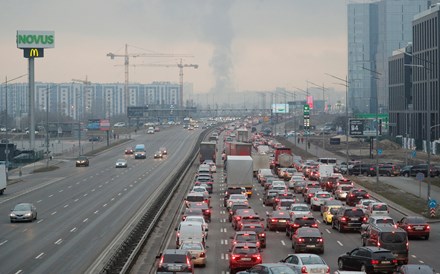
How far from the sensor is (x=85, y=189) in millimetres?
73438

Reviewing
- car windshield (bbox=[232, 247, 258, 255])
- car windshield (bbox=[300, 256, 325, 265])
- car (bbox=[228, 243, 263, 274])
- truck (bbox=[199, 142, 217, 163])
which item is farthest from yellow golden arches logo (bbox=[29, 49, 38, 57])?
car windshield (bbox=[300, 256, 325, 265])

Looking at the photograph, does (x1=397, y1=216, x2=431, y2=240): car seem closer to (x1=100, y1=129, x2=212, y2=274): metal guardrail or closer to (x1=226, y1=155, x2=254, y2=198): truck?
(x1=100, y1=129, x2=212, y2=274): metal guardrail

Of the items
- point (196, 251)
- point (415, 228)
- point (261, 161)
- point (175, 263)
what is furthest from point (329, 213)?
point (261, 161)

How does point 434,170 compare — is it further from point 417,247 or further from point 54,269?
point 54,269

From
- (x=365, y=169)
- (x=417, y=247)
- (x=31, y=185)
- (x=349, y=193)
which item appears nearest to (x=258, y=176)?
(x=365, y=169)

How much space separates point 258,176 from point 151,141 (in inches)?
3287

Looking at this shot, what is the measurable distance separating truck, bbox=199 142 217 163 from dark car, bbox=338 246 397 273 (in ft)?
237

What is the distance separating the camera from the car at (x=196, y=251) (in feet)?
107

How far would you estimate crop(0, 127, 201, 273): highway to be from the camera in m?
35.4

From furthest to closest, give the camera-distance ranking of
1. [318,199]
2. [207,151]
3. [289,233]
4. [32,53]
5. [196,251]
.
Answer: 1. [32,53]
2. [207,151]
3. [318,199]
4. [289,233]
5. [196,251]

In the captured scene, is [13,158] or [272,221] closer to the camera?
[272,221]

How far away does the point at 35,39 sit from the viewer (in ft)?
467

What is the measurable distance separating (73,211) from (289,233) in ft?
60.0

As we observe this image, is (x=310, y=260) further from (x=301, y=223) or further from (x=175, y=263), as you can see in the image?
(x=301, y=223)
